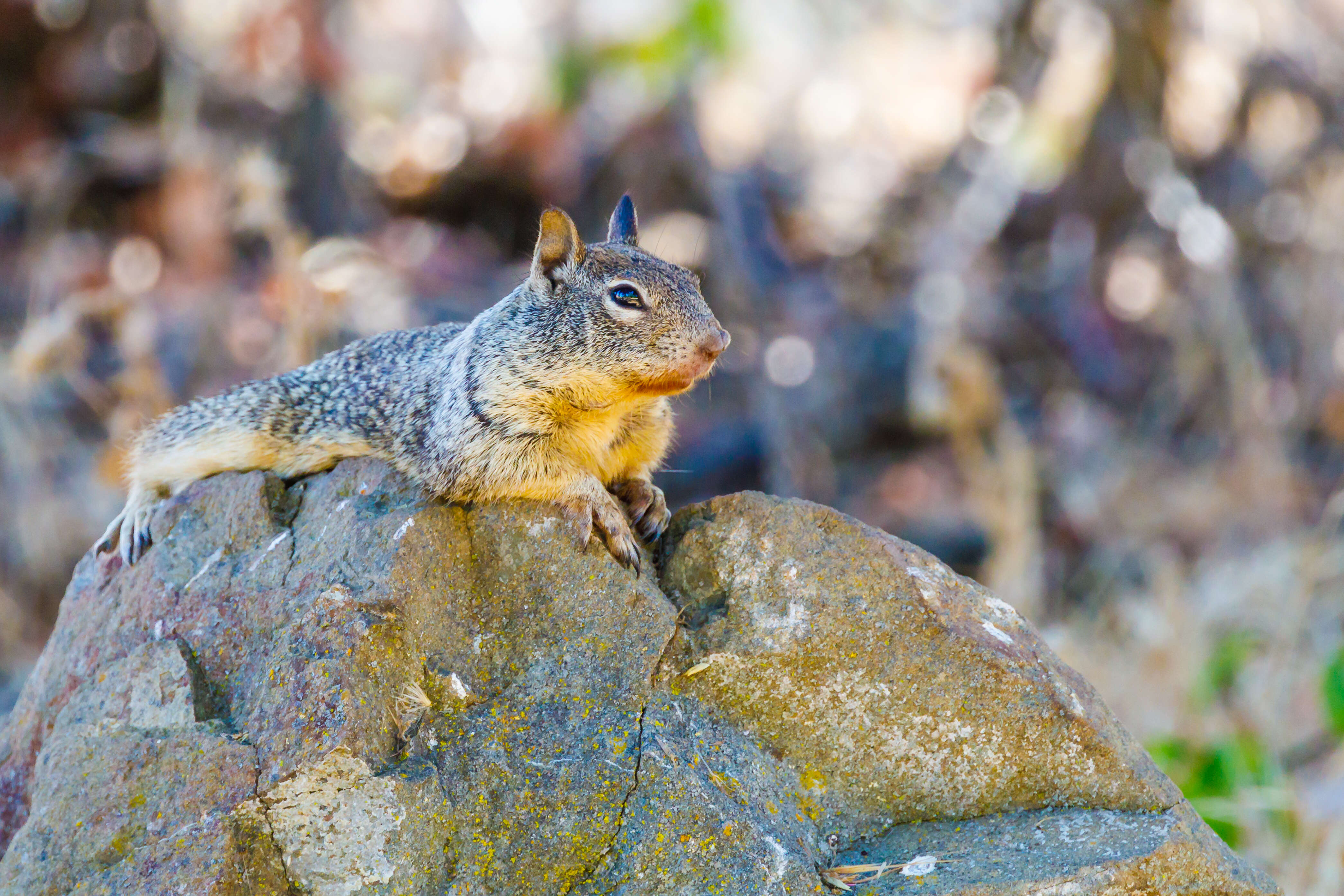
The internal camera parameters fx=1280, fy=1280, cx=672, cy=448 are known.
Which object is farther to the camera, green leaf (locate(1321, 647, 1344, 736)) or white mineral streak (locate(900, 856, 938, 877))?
green leaf (locate(1321, 647, 1344, 736))

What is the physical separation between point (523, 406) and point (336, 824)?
1408 mm

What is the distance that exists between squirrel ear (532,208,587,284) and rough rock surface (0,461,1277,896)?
834 mm

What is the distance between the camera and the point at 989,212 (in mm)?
10422

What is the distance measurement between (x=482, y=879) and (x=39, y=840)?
40.9 inches

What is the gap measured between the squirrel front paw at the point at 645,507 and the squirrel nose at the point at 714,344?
413 mm

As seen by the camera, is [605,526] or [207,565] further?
[207,565]

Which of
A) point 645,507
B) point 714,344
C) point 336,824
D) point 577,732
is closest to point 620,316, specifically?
point 714,344

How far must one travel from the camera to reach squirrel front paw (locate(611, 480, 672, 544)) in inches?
141

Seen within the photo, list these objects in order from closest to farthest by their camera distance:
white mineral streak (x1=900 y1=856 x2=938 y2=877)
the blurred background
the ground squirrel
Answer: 1. white mineral streak (x1=900 y1=856 x2=938 y2=877)
2. the ground squirrel
3. the blurred background

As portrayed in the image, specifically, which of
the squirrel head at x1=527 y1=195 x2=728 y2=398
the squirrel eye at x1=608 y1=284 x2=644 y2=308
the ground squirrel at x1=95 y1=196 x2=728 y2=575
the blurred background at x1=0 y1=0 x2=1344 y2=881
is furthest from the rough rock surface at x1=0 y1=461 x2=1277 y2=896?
the blurred background at x1=0 y1=0 x2=1344 y2=881

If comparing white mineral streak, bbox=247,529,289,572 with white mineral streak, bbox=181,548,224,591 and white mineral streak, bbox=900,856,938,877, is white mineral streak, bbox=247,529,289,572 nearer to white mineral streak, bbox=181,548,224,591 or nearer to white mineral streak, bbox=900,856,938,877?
white mineral streak, bbox=181,548,224,591

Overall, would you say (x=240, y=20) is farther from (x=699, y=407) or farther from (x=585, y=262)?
(x=585, y=262)

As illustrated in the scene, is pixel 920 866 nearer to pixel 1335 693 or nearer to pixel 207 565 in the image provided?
pixel 207 565

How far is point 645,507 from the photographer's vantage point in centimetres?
366
